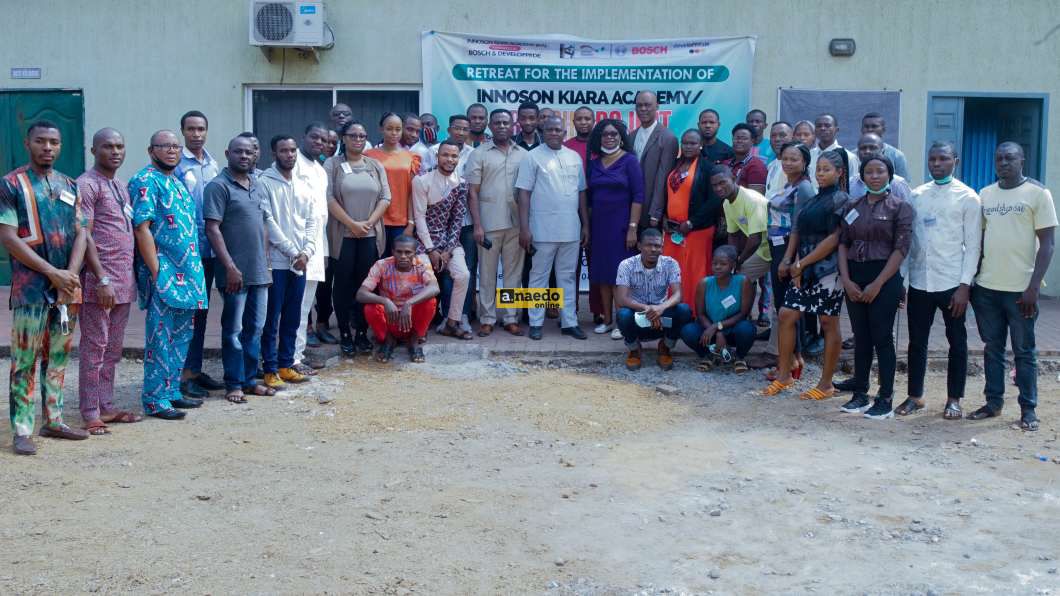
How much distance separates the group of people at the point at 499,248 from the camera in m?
6.17

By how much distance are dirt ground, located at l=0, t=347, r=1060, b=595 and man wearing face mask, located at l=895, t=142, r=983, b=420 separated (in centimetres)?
46

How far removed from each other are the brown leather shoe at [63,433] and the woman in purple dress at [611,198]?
14.0ft

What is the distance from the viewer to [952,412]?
22.7ft

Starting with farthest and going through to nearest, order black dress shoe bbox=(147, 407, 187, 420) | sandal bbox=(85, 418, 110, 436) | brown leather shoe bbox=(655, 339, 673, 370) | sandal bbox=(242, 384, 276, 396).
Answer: brown leather shoe bbox=(655, 339, 673, 370), sandal bbox=(242, 384, 276, 396), black dress shoe bbox=(147, 407, 187, 420), sandal bbox=(85, 418, 110, 436)

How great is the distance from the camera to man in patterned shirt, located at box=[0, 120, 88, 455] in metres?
5.70

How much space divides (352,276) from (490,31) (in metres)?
3.72

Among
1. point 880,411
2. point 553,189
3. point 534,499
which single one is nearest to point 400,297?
point 553,189

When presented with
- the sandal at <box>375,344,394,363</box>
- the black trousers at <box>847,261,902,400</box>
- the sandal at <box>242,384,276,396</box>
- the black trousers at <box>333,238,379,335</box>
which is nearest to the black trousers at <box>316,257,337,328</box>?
the black trousers at <box>333,238,379,335</box>

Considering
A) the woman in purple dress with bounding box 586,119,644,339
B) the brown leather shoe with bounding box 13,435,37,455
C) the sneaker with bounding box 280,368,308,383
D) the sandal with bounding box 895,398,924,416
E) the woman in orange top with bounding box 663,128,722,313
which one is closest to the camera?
the brown leather shoe with bounding box 13,435,37,455

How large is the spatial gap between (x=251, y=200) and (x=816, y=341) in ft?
14.9

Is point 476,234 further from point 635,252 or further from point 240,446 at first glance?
point 240,446

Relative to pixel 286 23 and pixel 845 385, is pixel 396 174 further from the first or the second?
pixel 845 385

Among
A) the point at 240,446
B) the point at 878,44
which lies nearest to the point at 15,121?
the point at 240,446

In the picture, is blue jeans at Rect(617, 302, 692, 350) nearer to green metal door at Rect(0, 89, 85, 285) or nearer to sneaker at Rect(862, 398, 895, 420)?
sneaker at Rect(862, 398, 895, 420)
